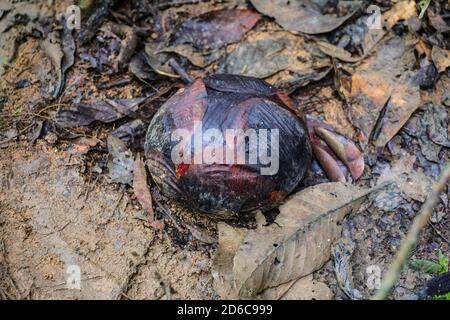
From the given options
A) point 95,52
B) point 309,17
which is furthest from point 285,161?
point 95,52

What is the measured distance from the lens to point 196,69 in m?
4.19

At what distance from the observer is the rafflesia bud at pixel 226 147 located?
300 cm

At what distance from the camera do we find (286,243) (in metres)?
3.09

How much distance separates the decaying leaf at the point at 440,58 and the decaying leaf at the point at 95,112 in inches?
89.0

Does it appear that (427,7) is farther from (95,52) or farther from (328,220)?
(95,52)

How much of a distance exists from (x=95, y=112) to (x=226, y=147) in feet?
4.32

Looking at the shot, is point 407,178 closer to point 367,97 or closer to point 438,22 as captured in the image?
point 367,97

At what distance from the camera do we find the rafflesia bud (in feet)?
9.84

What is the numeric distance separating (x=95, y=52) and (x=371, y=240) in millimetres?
2596

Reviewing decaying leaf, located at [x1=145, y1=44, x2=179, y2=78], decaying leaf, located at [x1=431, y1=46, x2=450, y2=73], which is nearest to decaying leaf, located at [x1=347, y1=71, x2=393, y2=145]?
decaying leaf, located at [x1=431, y1=46, x2=450, y2=73]

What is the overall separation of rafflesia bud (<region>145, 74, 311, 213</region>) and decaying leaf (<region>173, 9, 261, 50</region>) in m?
1.09

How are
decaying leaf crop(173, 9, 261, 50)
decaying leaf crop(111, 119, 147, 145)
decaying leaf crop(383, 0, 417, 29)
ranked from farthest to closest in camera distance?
decaying leaf crop(173, 9, 261, 50) < decaying leaf crop(383, 0, 417, 29) < decaying leaf crop(111, 119, 147, 145)

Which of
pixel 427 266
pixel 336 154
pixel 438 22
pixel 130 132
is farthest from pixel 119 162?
pixel 438 22

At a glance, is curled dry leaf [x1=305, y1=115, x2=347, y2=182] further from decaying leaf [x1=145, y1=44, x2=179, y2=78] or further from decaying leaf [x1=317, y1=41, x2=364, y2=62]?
decaying leaf [x1=145, y1=44, x2=179, y2=78]
